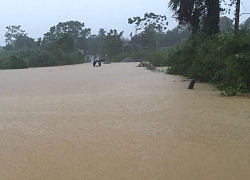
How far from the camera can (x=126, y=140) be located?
459cm

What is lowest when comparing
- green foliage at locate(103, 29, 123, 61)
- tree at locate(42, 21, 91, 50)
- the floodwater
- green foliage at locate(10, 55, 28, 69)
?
the floodwater

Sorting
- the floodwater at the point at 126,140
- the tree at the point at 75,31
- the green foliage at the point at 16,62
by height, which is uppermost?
the tree at the point at 75,31

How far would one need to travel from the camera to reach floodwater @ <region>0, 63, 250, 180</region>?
345 cm

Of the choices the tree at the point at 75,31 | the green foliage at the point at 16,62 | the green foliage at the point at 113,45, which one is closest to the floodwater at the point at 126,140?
the green foliage at the point at 16,62

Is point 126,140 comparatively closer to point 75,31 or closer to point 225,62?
point 225,62

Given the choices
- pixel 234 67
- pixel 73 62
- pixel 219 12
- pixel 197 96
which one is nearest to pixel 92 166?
pixel 197 96

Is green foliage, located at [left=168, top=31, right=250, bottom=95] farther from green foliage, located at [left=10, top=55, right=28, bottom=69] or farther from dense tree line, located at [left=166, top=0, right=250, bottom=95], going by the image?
green foliage, located at [left=10, top=55, right=28, bottom=69]

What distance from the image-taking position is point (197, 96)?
8.59 meters

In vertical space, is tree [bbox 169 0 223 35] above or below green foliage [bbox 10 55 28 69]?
above

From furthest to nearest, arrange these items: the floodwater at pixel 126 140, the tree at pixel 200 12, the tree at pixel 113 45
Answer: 1. the tree at pixel 113 45
2. the tree at pixel 200 12
3. the floodwater at pixel 126 140

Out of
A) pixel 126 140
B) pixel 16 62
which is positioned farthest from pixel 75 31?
pixel 126 140

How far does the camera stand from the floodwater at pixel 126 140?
11.3ft

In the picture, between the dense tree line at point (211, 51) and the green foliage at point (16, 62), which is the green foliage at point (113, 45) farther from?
the dense tree line at point (211, 51)

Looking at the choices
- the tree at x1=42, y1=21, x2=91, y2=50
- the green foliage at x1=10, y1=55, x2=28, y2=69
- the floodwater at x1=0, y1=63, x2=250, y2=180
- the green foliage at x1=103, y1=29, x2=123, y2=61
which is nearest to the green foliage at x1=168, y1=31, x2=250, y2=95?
the floodwater at x1=0, y1=63, x2=250, y2=180
